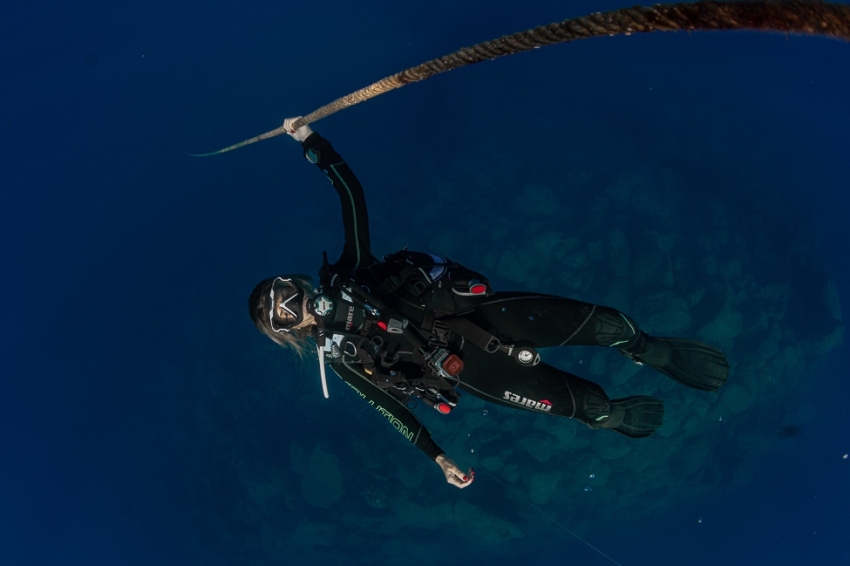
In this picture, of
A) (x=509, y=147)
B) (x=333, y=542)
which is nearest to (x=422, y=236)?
(x=509, y=147)

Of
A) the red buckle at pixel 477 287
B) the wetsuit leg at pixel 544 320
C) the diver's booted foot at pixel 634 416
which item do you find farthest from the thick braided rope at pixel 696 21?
the diver's booted foot at pixel 634 416

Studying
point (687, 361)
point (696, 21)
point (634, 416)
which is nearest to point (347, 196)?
point (696, 21)

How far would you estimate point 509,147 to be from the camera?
6.47 meters

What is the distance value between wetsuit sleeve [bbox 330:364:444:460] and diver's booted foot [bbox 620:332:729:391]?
1.77 meters

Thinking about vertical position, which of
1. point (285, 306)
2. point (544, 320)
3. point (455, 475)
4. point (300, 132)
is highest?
point (300, 132)

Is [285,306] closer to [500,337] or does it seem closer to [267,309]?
[267,309]

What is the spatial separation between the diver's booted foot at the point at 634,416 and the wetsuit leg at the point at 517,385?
1.28ft

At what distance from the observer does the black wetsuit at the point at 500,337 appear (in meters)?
3.42

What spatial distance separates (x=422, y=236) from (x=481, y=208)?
778 mm

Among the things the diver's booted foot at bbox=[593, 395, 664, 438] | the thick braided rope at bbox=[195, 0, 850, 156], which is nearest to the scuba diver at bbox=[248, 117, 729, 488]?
the diver's booted foot at bbox=[593, 395, 664, 438]

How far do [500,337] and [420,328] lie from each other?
60cm

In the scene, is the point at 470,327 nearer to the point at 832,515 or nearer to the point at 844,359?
the point at 844,359

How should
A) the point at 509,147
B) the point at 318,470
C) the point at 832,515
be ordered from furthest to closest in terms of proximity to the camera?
the point at 832,515, the point at 318,470, the point at 509,147

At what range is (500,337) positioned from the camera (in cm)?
367
